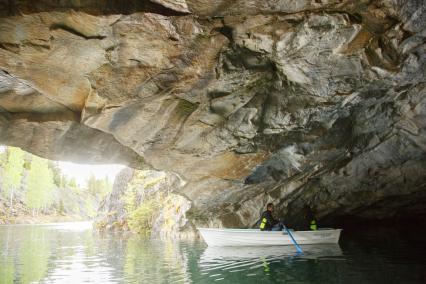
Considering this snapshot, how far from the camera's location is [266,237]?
773 inches

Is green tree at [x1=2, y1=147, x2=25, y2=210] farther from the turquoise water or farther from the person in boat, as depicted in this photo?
the person in boat

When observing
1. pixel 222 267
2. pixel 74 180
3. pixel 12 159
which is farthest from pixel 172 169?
pixel 74 180

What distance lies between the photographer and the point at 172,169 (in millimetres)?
16875

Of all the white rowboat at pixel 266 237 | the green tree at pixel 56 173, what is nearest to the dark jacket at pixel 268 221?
the white rowboat at pixel 266 237

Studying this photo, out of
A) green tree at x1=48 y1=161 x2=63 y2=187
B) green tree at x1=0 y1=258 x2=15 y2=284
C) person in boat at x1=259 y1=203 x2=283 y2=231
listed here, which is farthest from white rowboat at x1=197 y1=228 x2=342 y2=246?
green tree at x1=48 y1=161 x2=63 y2=187

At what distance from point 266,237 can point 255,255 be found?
295 cm

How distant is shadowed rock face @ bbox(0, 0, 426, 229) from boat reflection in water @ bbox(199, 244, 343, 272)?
11.3ft

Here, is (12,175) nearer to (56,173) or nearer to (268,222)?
(56,173)

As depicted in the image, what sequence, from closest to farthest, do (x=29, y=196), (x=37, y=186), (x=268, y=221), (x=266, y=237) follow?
(x=268, y=221) → (x=266, y=237) → (x=29, y=196) → (x=37, y=186)

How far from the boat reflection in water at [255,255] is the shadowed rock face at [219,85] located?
11.3 ft

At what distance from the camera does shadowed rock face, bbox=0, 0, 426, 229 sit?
9070mm

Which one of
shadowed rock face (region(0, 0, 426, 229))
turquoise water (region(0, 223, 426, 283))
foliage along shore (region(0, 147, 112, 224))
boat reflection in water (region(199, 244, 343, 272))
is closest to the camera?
shadowed rock face (region(0, 0, 426, 229))

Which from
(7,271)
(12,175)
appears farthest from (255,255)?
(12,175)

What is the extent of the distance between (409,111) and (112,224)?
34668 mm
